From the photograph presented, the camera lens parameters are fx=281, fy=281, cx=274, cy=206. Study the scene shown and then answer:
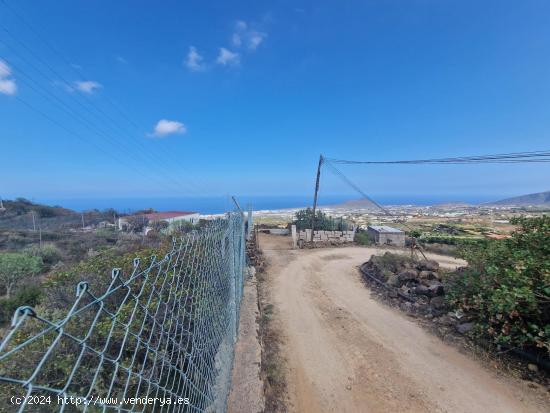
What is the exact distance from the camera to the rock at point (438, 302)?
6.61 meters

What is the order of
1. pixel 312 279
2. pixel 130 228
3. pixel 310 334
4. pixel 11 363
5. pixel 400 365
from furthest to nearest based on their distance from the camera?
pixel 130 228 < pixel 312 279 < pixel 310 334 < pixel 400 365 < pixel 11 363

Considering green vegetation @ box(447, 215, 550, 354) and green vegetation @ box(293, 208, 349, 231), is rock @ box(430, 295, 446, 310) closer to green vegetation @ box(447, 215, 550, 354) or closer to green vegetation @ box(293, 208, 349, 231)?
green vegetation @ box(447, 215, 550, 354)

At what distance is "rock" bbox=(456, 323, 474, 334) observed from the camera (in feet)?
18.1

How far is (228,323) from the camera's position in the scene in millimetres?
3402

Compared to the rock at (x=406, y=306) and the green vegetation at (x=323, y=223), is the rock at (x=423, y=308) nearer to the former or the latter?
the rock at (x=406, y=306)

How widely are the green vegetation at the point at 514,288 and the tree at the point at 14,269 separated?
1402 cm

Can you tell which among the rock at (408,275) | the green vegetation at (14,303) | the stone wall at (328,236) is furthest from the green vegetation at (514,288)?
the stone wall at (328,236)

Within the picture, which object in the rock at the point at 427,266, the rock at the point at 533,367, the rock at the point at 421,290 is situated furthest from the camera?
the rock at the point at 427,266

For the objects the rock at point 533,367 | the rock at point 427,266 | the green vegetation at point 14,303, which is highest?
the rock at point 427,266

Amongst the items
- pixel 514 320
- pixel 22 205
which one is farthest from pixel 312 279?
pixel 22 205

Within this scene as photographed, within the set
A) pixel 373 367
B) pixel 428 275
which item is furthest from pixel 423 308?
pixel 373 367

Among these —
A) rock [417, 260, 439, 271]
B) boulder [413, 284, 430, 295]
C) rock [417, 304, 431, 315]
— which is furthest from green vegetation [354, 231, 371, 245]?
rock [417, 304, 431, 315]

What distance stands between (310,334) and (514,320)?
139 inches

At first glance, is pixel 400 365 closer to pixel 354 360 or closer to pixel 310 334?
pixel 354 360
